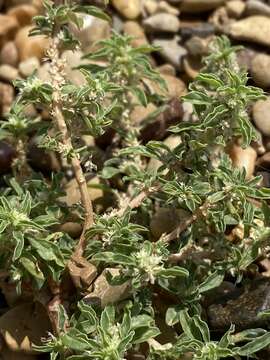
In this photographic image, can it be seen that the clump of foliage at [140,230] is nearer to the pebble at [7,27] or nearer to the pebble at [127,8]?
the pebble at [127,8]

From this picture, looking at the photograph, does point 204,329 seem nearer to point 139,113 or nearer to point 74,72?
point 139,113

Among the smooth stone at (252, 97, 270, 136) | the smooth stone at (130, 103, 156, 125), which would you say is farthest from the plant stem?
the smooth stone at (252, 97, 270, 136)

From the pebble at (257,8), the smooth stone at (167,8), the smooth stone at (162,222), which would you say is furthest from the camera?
the smooth stone at (167,8)

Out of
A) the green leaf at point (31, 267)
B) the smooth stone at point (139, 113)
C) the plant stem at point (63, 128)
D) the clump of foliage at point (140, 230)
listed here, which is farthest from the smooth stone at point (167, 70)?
the green leaf at point (31, 267)

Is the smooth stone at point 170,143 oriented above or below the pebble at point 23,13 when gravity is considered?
below

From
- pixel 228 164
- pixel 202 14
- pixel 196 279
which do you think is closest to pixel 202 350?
pixel 196 279

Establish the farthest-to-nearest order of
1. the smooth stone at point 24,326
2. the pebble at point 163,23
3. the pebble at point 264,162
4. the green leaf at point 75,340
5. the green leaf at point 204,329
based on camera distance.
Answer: the pebble at point 163,23 < the pebble at point 264,162 < the smooth stone at point 24,326 < the green leaf at point 204,329 < the green leaf at point 75,340

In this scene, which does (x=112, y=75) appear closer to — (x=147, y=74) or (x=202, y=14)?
(x=147, y=74)
